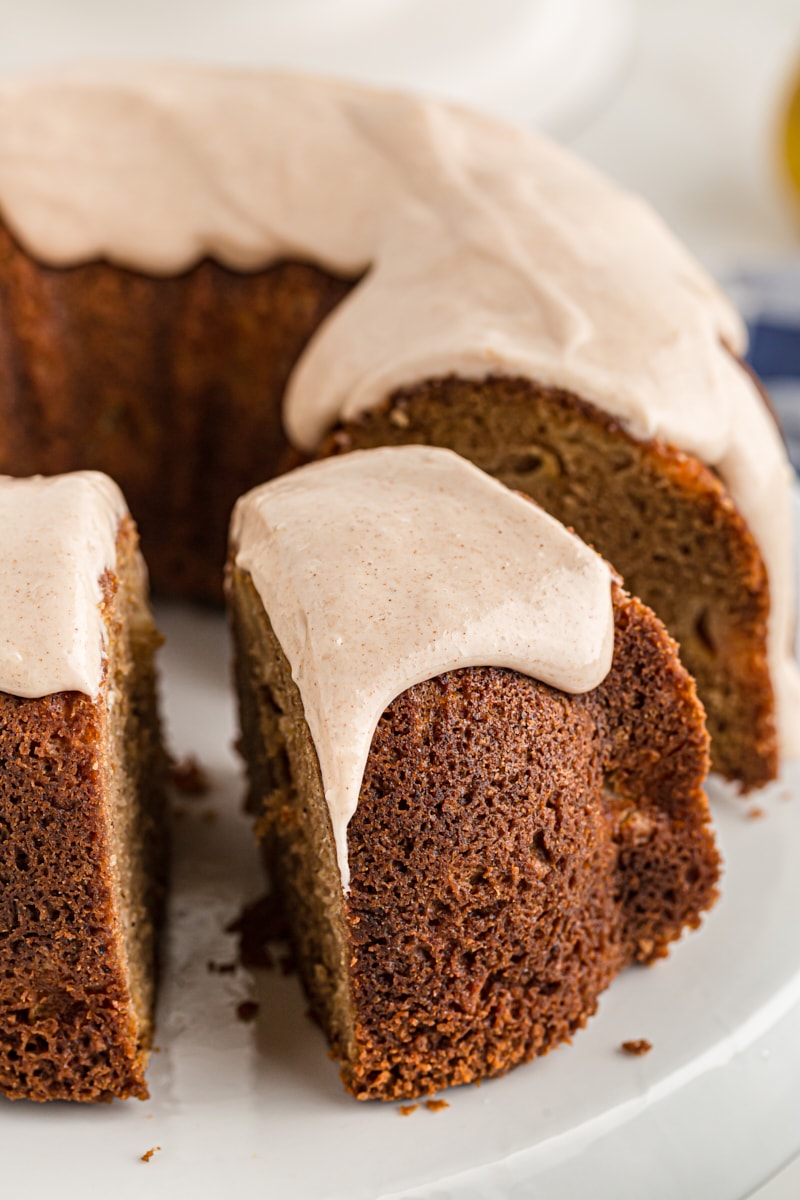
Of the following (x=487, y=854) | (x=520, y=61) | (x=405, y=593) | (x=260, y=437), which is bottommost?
(x=260, y=437)

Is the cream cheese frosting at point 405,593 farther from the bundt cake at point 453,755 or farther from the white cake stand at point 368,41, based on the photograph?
the white cake stand at point 368,41

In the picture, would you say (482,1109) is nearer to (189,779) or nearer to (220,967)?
(220,967)

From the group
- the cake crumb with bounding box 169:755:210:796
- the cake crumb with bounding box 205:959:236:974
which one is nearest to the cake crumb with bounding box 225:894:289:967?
the cake crumb with bounding box 205:959:236:974

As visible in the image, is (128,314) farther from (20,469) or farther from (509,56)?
(509,56)

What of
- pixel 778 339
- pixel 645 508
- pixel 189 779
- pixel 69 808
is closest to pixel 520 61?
pixel 778 339

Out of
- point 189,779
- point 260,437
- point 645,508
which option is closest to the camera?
point 645,508

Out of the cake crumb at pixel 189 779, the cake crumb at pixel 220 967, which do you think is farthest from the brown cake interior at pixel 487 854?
the cake crumb at pixel 189 779

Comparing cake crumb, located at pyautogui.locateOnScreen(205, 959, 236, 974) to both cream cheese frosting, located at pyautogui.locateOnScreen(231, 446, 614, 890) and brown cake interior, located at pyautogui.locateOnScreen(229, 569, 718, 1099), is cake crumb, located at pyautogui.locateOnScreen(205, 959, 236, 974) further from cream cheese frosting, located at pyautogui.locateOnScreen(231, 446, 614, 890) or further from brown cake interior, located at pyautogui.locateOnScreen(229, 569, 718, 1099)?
cream cheese frosting, located at pyautogui.locateOnScreen(231, 446, 614, 890)
